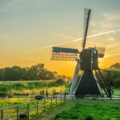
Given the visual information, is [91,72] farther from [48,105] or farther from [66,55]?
[48,105]

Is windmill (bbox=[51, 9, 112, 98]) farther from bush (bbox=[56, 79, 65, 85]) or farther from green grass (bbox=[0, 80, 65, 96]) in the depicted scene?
bush (bbox=[56, 79, 65, 85])

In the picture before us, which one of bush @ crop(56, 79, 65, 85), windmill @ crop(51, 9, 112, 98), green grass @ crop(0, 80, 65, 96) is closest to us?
windmill @ crop(51, 9, 112, 98)

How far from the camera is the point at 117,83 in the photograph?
11156 cm

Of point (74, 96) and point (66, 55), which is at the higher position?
point (66, 55)

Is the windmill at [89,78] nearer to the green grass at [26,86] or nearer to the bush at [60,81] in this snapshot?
the green grass at [26,86]

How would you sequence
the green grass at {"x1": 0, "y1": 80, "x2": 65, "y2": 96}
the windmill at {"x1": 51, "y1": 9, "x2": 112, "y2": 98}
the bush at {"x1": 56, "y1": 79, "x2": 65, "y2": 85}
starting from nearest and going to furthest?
the windmill at {"x1": 51, "y1": 9, "x2": 112, "y2": 98} → the green grass at {"x1": 0, "y1": 80, "x2": 65, "y2": 96} → the bush at {"x1": 56, "y1": 79, "x2": 65, "y2": 85}

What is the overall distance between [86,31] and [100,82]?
10.3m

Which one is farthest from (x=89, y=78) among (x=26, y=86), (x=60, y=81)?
(x=60, y=81)

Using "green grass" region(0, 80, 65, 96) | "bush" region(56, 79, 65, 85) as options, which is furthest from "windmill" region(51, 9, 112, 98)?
"bush" region(56, 79, 65, 85)

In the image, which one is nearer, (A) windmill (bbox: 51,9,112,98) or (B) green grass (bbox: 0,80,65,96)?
(A) windmill (bbox: 51,9,112,98)

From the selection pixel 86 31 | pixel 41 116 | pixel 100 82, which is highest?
pixel 86 31

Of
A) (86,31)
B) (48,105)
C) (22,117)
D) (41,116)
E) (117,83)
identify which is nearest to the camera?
(22,117)

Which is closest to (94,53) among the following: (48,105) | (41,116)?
(48,105)

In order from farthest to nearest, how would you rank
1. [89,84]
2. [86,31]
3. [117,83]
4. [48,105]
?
[117,83] < [86,31] < [89,84] < [48,105]
